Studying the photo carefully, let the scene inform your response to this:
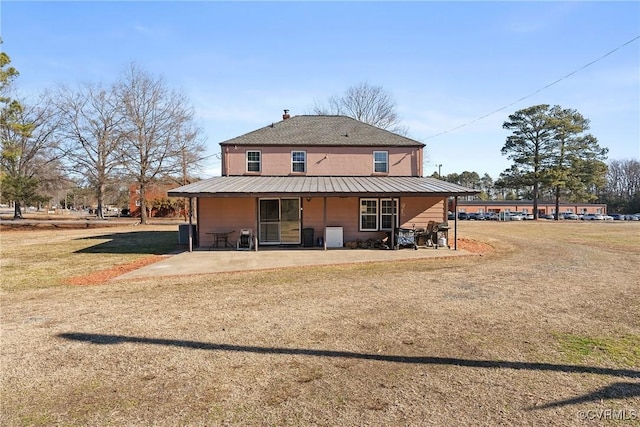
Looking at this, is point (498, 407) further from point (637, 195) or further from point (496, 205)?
point (637, 195)

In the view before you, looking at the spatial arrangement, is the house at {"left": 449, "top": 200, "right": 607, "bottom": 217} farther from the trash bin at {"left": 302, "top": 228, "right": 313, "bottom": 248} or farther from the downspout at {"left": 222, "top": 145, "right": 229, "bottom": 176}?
the downspout at {"left": 222, "top": 145, "right": 229, "bottom": 176}

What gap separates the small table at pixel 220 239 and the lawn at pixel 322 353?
6511mm

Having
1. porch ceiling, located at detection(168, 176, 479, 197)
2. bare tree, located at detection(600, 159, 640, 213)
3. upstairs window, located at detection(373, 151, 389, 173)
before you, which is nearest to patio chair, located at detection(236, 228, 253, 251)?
porch ceiling, located at detection(168, 176, 479, 197)

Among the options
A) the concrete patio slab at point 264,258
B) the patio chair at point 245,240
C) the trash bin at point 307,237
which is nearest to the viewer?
the concrete patio slab at point 264,258

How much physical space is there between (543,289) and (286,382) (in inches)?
255

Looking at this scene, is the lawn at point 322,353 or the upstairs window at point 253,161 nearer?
the lawn at point 322,353

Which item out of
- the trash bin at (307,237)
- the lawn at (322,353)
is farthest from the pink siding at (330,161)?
the lawn at (322,353)

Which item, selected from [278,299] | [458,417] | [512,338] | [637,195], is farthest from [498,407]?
[637,195]

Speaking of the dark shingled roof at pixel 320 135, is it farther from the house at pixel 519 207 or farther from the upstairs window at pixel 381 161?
the house at pixel 519 207

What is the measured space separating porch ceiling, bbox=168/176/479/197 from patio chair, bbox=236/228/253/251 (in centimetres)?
189

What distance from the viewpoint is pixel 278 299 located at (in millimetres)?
6848

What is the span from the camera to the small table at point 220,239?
14.8 metres

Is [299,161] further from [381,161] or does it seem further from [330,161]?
[381,161]

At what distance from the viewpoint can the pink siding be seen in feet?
55.8
